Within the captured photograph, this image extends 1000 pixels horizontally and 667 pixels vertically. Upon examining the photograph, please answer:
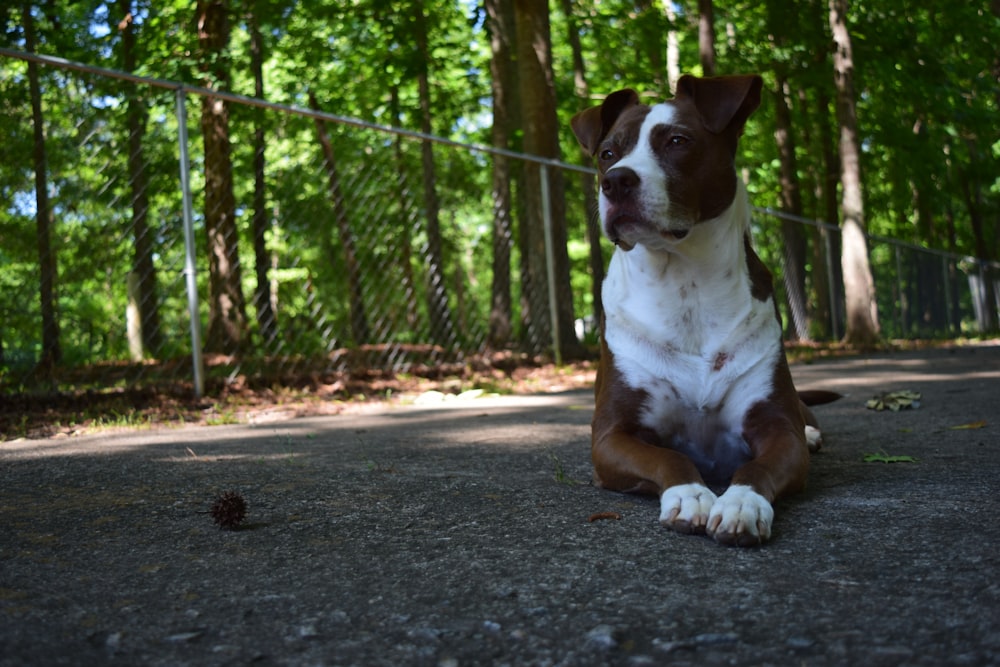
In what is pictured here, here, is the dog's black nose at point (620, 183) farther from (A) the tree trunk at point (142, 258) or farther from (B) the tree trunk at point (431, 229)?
(B) the tree trunk at point (431, 229)

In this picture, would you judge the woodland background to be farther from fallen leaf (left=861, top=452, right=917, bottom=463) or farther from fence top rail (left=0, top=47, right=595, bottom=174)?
fallen leaf (left=861, top=452, right=917, bottom=463)

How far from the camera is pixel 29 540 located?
241cm

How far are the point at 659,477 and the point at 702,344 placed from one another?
26.6 inches

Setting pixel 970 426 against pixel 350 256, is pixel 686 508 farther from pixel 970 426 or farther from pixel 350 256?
pixel 350 256

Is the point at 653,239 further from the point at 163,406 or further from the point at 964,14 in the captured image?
the point at 964,14

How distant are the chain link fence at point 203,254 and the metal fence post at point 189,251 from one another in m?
0.02

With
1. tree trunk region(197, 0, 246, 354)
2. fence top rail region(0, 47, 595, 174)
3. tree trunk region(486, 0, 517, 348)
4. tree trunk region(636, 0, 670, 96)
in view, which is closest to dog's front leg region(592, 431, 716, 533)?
fence top rail region(0, 47, 595, 174)

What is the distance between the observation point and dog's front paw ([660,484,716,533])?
2.33m

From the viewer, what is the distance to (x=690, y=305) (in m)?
3.19

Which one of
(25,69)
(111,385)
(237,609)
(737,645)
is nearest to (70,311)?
(111,385)

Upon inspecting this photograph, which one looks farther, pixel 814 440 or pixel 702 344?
pixel 814 440

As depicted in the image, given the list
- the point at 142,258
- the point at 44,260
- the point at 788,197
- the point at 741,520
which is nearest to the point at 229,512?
the point at 741,520

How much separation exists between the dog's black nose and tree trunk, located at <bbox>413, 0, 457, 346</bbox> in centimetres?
618

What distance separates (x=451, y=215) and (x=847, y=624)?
12522mm
